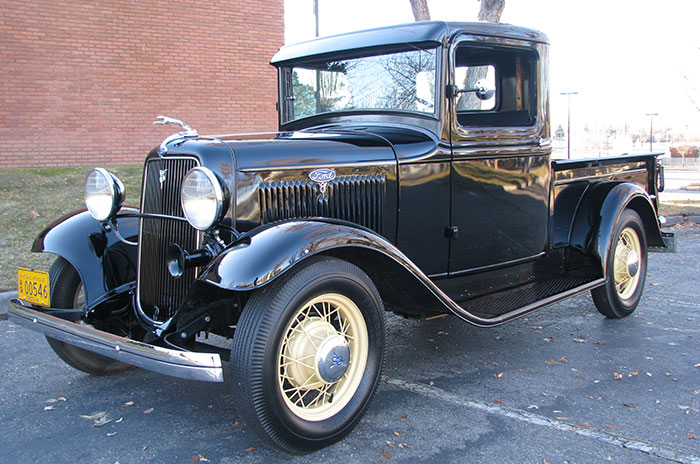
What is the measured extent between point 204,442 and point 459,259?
5.93 feet

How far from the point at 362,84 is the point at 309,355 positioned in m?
1.84

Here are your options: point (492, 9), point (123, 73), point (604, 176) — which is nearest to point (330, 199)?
point (604, 176)

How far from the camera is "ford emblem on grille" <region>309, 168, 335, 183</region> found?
9.98 feet

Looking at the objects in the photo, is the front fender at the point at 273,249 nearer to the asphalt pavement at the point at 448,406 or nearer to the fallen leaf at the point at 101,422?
the asphalt pavement at the point at 448,406

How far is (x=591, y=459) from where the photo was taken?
253 cm

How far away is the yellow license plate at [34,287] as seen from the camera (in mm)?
3137

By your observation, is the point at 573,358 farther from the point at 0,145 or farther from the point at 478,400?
the point at 0,145

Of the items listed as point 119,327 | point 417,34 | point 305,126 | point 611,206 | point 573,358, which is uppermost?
point 417,34

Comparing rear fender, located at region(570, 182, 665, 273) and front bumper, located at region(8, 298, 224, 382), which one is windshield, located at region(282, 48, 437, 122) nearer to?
rear fender, located at region(570, 182, 665, 273)

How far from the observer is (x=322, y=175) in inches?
121

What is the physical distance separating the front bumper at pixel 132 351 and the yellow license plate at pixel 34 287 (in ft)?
0.43

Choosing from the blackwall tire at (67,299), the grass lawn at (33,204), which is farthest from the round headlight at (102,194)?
the grass lawn at (33,204)

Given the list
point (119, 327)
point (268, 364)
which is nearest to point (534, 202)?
point (268, 364)

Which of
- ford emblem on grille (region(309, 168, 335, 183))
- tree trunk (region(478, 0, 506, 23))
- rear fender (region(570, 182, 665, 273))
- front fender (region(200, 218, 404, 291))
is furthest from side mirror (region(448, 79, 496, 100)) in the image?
tree trunk (region(478, 0, 506, 23))
